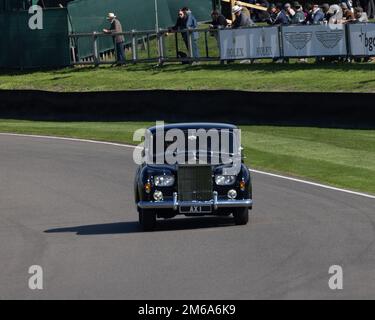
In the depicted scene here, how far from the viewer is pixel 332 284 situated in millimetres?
11664

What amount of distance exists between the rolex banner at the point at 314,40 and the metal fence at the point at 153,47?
305 cm

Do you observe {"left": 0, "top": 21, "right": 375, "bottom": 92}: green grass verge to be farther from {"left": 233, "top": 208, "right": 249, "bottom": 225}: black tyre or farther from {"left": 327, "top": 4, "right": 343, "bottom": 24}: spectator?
{"left": 233, "top": 208, "right": 249, "bottom": 225}: black tyre

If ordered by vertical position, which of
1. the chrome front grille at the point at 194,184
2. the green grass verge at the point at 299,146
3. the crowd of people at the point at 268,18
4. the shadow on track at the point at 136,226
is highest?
the crowd of people at the point at 268,18

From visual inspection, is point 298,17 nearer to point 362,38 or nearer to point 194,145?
point 362,38

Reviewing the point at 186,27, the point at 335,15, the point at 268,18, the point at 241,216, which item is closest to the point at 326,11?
the point at 335,15

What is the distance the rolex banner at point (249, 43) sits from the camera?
35.3 metres

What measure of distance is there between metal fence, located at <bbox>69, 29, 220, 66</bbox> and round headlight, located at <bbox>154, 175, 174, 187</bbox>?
69.5 ft

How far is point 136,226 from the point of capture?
16.9 meters

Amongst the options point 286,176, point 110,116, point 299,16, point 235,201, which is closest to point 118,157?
point 286,176

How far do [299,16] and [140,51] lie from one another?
6603mm

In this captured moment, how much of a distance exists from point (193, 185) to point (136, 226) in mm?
1302

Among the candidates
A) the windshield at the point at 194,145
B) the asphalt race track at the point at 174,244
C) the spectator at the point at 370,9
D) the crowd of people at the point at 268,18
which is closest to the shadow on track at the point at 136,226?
the asphalt race track at the point at 174,244

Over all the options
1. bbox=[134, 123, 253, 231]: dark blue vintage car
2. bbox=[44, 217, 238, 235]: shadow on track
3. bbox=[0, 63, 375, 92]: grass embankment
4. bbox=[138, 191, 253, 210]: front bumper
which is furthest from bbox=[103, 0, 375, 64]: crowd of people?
bbox=[138, 191, 253, 210]: front bumper

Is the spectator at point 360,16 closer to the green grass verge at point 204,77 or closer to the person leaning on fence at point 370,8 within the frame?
the green grass verge at point 204,77
